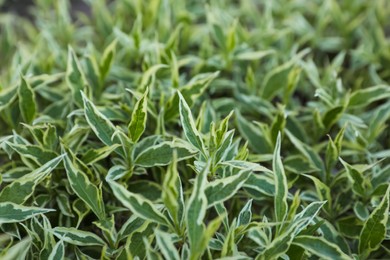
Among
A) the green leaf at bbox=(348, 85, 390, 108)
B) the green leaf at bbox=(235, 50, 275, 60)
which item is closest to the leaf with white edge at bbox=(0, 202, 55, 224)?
the green leaf at bbox=(235, 50, 275, 60)

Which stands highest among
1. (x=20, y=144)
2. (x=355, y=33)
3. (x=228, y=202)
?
(x=20, y=144)

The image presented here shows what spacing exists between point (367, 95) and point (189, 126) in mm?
651

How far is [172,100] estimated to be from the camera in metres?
1.56

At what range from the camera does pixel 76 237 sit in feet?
4.19

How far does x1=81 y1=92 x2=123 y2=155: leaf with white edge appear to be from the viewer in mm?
1349

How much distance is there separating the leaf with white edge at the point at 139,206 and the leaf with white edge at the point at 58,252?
→ 0.19 meters

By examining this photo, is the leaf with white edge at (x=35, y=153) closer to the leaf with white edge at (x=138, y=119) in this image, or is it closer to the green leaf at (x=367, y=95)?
the leaf with white edge at (x=138, y=119)

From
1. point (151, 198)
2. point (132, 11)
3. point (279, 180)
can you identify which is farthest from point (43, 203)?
point (132, 11)

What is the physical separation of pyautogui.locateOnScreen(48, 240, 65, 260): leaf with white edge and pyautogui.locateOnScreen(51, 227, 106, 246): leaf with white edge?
0.02 metres

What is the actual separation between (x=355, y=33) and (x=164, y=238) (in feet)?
4.43

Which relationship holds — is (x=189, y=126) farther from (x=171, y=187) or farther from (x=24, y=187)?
(x=24, y=187)

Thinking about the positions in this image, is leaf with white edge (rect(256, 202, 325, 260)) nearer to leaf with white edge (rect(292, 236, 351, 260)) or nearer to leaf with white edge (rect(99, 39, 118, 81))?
leaf with white edge (rect(292, 236, 351, 260))

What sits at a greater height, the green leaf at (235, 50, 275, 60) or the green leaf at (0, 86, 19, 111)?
the green leaf at (0, 86, 19, 111)

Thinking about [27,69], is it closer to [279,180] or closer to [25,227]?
[25,227]
